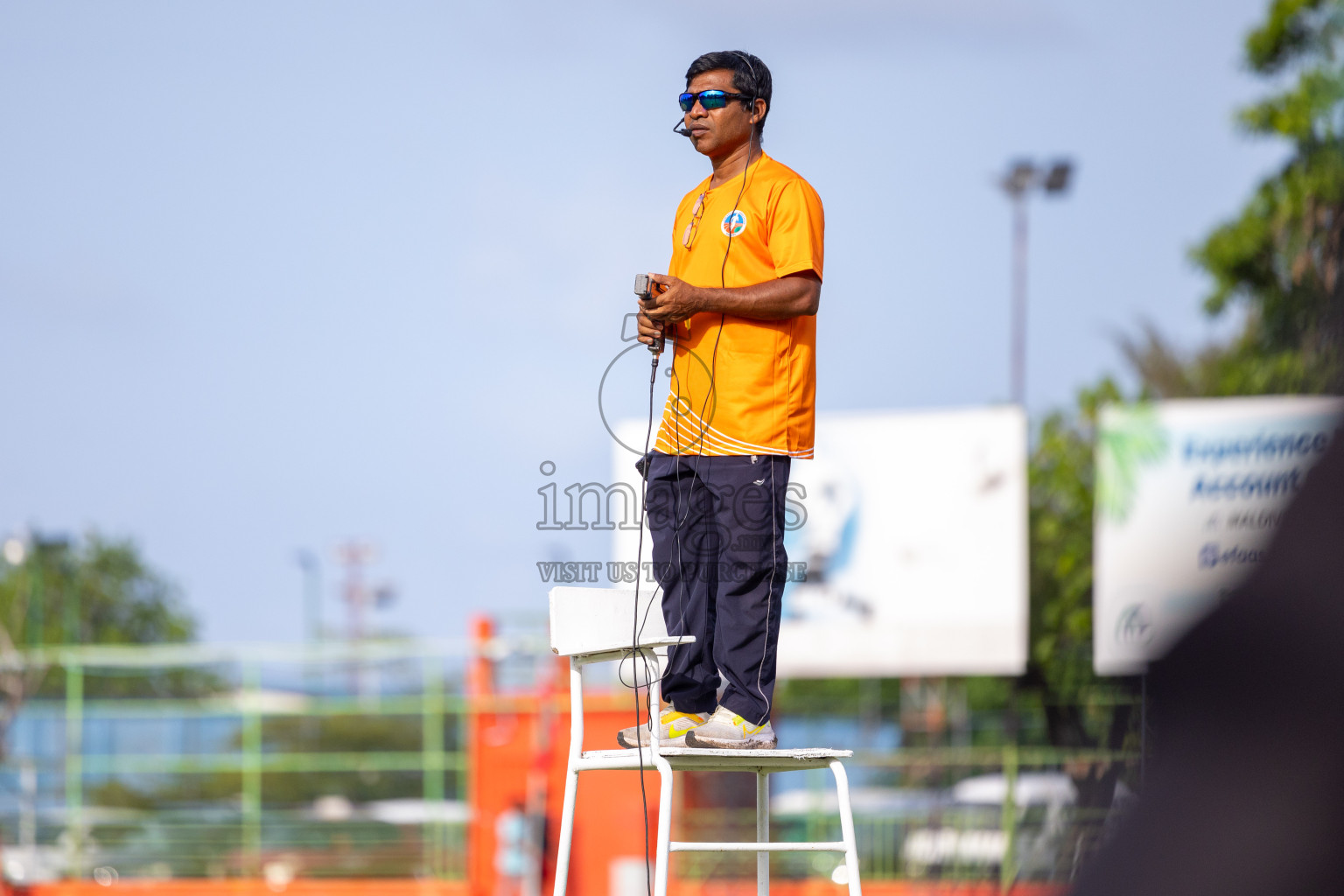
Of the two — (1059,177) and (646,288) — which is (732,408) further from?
(1059,177)

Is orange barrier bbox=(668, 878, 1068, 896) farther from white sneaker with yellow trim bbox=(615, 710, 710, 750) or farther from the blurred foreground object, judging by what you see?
the blurred foreground object

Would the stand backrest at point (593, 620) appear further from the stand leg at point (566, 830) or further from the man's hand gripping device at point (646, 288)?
the man's hand gripping device at point (646, 288)

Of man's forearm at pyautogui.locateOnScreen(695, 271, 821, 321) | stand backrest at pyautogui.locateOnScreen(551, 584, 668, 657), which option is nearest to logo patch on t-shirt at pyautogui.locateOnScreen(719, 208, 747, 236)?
man's forearm at pyautogui.locateOnScreen(695, 271, 821, 321)

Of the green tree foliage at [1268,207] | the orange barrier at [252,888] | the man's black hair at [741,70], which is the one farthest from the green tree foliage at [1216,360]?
the orange barrier at [252,888]

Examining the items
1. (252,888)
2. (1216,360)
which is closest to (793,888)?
(252,888)

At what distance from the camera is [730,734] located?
2939 mm

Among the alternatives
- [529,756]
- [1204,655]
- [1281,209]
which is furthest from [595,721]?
[1204,655]

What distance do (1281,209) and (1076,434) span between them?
8780mm

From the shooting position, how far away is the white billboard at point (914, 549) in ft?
52.3

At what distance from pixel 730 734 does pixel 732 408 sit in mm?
686

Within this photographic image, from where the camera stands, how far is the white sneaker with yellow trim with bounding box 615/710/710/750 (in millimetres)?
2961

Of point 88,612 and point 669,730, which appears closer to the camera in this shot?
point 669,730

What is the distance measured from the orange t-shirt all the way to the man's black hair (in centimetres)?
16

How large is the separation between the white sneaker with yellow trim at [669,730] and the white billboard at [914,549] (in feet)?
41.2
